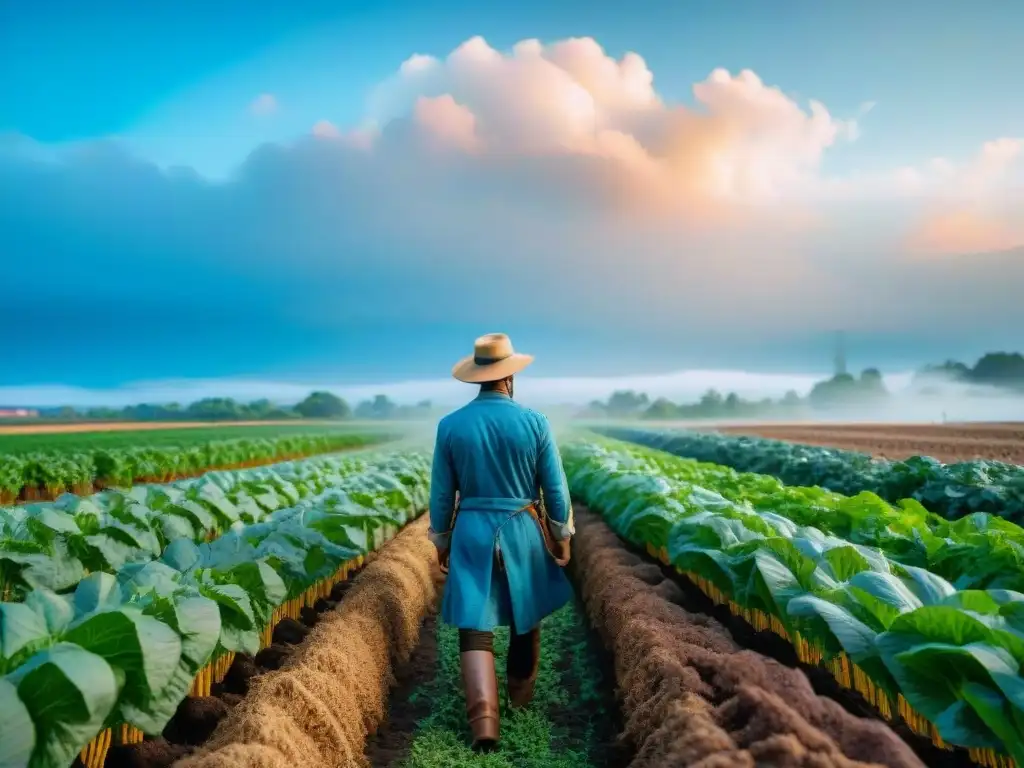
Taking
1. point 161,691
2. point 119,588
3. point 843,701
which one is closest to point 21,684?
point 161,691

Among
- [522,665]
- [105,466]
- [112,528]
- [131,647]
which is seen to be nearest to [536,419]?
[522,665]

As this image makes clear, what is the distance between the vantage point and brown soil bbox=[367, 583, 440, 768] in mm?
4648

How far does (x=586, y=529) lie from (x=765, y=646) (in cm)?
427

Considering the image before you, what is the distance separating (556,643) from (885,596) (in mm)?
3849

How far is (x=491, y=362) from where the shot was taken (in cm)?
502

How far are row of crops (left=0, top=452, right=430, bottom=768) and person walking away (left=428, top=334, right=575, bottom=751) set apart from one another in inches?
41.8

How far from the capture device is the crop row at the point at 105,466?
1798 centimetres

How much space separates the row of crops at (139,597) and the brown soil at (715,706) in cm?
188

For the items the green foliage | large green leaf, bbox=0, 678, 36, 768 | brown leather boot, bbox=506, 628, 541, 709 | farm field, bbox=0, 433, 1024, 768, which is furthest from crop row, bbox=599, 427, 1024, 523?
large green leaf, bbox=0, 678, 36, 768

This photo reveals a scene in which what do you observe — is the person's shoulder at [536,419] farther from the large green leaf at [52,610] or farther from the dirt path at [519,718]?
the large green leaf at [52,610]

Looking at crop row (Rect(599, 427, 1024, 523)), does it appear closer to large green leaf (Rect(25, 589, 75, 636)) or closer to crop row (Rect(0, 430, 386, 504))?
large green leaf (Rect(25, 589, 75, 636))

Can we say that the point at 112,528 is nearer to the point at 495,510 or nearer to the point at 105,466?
the point at 495,510

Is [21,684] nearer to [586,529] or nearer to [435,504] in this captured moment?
[435,504]

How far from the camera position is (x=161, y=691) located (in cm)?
303
